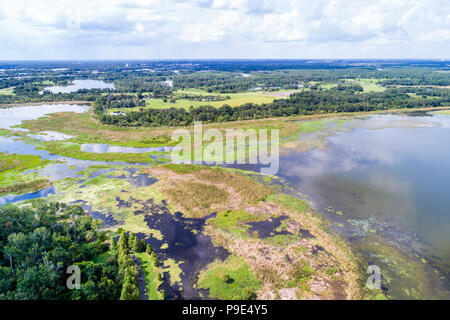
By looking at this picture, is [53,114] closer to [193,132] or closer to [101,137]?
[101,137]

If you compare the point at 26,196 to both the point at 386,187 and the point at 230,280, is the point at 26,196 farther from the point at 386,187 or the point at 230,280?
the point at 386,187

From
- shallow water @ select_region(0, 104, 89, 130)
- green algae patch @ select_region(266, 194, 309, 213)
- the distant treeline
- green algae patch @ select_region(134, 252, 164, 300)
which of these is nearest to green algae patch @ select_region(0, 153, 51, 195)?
green algae patch @ select_region(134, 252, 164, 300)

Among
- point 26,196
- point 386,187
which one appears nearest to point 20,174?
point 26,196

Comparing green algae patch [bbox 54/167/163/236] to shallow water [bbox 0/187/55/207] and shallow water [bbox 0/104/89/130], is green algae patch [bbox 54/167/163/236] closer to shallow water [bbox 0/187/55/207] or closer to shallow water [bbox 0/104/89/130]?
shallow water [bbox 0/187/55/207]

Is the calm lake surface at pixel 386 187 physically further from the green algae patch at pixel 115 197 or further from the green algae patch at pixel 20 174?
the green algae patch at pixel 20 174

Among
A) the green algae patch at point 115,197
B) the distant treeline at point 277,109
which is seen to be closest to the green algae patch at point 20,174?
the green algae patch at point 115,197
